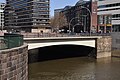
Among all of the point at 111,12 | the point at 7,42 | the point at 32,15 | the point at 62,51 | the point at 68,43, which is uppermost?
the point at 32,15

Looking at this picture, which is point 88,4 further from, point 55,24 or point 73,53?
point 73,53

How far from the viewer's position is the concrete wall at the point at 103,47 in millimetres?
51219

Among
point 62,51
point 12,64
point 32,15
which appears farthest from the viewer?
point 32,15

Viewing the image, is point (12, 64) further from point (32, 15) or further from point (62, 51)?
point (32, 15)

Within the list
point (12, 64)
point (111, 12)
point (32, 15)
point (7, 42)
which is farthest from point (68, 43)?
point (32, 15)

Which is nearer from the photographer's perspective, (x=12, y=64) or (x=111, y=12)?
(x=12, y=64)

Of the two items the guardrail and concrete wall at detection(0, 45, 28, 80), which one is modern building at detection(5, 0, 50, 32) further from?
concrete wall at detection(0, 45, 28, 80)

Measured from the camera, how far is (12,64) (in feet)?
47.5

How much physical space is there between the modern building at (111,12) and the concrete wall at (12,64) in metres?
74.5

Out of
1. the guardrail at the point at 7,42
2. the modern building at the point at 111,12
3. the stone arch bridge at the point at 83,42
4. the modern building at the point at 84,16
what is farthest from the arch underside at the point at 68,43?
the modern building at the point at 84,16

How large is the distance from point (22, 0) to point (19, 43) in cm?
13028

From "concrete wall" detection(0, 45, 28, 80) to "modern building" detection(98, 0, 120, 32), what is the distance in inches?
2932

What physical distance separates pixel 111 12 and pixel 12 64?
7981 cm

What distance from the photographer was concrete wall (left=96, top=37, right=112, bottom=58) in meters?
51.2
